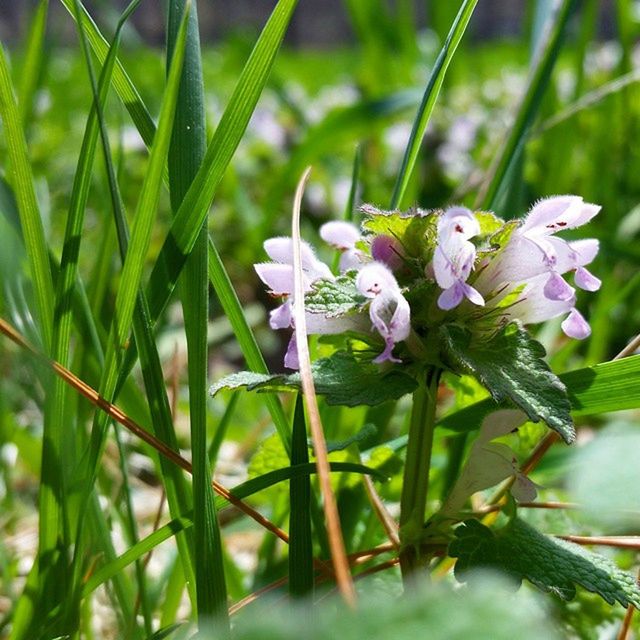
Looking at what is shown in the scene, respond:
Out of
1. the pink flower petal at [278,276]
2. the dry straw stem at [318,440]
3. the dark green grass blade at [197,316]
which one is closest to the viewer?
the dry straw stem at [318,440]

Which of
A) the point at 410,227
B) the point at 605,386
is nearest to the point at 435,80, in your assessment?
the point at 410,227

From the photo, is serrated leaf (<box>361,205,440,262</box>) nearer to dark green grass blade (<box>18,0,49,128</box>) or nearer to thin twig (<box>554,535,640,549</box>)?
thin twig (<box>554,535,640,549</box>)

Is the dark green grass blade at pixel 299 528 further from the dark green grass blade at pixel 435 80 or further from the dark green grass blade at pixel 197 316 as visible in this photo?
the dark green grass blade at pixel 435 80

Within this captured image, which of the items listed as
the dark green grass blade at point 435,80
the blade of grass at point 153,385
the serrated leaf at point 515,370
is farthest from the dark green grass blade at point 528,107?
the blade of grass at point 153,385

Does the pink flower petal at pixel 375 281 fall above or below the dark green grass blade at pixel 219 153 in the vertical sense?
below

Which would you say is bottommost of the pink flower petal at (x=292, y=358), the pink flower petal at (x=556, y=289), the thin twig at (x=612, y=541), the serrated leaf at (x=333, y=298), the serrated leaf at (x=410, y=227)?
the thin twig at (x=612, y=541)

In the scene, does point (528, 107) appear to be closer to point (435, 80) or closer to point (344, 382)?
point (435, 80)

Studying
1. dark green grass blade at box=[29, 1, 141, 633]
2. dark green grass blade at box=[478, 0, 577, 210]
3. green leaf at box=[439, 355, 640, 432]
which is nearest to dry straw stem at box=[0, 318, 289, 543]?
dark green grass blade at box=[29, 1, 141, 633]
